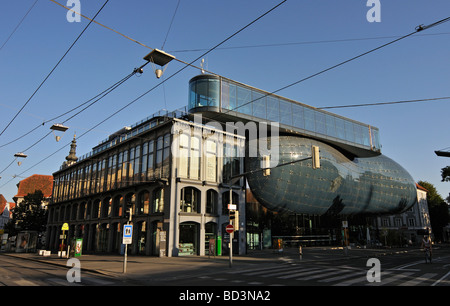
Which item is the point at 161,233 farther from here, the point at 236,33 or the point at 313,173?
the point at 313,173

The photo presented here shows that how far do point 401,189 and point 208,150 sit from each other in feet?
194

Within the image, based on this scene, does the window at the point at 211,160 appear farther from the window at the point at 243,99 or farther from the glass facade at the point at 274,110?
the window at the point at 243,99

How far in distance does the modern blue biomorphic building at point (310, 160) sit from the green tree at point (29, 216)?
47432 millimetres

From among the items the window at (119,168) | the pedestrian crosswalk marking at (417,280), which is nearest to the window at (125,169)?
the window at (119,168)

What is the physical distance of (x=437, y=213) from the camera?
304 ft

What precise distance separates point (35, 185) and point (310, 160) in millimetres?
93607

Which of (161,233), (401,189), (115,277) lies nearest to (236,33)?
(115,277)

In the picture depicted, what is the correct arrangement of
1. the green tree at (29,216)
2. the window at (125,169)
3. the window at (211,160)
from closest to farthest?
the window at (211,160), the window at (125,169), the green tree at (29,216)

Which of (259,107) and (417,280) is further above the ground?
(259,107)

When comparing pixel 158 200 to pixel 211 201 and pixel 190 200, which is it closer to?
pixel 190 200

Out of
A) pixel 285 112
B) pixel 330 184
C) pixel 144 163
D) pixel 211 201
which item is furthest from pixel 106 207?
pixel 330 184

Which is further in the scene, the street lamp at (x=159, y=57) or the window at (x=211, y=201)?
the window at (x=211, y=201)

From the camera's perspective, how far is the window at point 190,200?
33.8m
